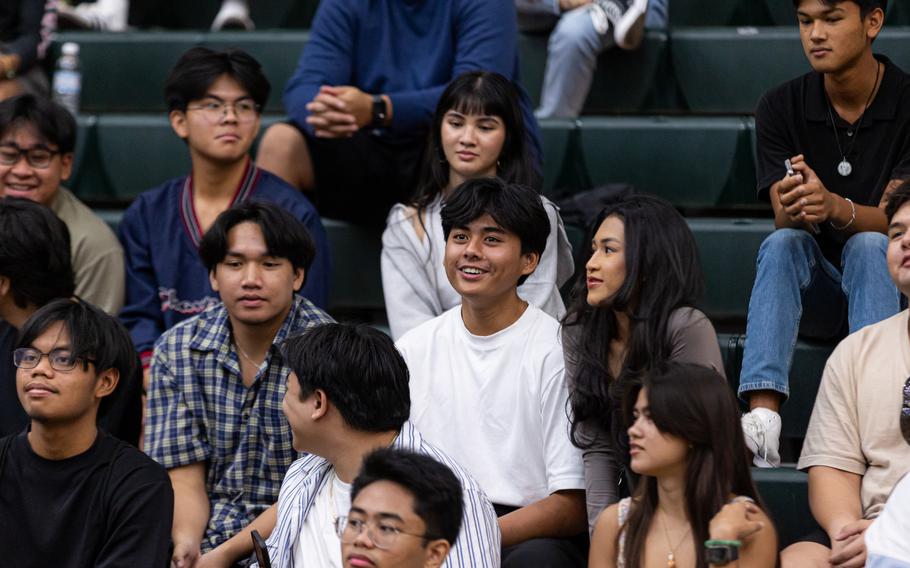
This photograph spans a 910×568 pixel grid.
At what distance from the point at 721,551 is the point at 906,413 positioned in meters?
0.55

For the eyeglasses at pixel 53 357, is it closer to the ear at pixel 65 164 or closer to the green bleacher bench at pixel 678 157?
the ear at pixel 65 164

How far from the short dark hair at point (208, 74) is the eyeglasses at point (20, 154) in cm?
35

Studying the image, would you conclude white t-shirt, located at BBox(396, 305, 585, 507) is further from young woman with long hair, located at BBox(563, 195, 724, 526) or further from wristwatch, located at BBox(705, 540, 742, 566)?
wristwatch, located at BBox(705, 540, 742, 566)

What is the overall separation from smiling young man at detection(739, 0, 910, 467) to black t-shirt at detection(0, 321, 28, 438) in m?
1.46

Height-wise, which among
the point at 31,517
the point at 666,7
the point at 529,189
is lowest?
the point at 31,517

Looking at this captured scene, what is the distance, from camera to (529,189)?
2.92 meters

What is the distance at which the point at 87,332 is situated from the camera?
8.87 feet

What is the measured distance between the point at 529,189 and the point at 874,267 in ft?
2.31

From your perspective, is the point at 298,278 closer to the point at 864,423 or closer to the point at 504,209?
the point at 504,209

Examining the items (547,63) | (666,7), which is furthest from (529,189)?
(666,7)


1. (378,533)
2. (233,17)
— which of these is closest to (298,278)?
(378,533)

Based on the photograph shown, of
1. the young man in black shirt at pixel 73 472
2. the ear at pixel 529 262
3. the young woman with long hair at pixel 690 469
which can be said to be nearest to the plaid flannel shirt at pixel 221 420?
the young man in black shirt at pixel 73 472

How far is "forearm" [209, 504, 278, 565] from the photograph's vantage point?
2.71m

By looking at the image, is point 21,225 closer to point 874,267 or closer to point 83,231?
point 83,231
